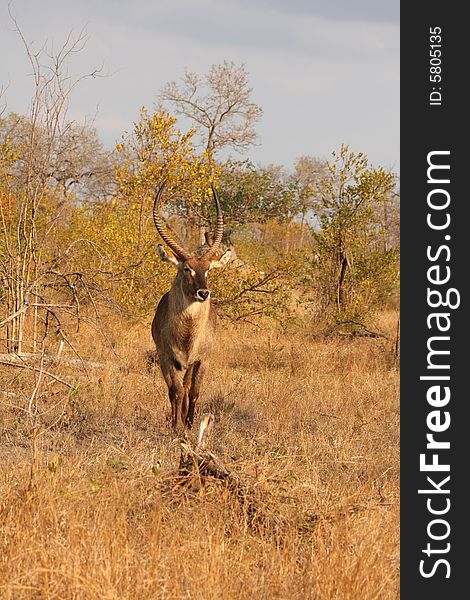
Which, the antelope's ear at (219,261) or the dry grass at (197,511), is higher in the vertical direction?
the antelope's ear at (219,261)

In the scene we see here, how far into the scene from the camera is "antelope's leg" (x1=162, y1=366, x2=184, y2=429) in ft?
25.5

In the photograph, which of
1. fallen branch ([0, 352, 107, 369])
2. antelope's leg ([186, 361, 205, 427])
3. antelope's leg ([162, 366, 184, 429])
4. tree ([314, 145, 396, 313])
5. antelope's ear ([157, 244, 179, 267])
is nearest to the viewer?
antelope's leg ([162, 366, 184, 429])

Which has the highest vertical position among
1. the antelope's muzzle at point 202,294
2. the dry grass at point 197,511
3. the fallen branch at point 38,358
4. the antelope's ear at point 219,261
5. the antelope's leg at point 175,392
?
the antelope's ear at point 219,261

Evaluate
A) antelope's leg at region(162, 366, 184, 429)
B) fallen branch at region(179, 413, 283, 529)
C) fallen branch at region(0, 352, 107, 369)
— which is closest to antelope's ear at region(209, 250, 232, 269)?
antelope's leg at region(162, 366, 184, 429)

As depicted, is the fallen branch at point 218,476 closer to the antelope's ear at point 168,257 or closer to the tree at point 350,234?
the antelope's ear at point 168,257

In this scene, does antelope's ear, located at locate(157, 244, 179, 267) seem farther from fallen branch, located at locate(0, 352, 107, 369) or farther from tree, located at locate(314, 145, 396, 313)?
tree, located at locate(314, 145, 396, 313)

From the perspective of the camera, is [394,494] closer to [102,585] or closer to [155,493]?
[155,493]

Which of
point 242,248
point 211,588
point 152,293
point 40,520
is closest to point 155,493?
point 40,520

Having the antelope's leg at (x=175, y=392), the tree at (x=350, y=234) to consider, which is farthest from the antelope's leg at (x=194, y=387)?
the tree at (x=350, y=234)

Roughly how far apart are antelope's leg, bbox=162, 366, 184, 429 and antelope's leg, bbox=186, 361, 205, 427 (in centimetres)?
14

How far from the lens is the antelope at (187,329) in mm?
7910

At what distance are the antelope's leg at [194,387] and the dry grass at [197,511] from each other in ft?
0.99

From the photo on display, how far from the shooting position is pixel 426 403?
164 inches

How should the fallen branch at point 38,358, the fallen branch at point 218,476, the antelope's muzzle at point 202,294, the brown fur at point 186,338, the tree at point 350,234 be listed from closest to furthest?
the fallen branch at point 218,476, the antelope's muzzle at point 202,294, the brown fur at point 186,338, the fallen branch at point 38,358, the tree at point 350,234
